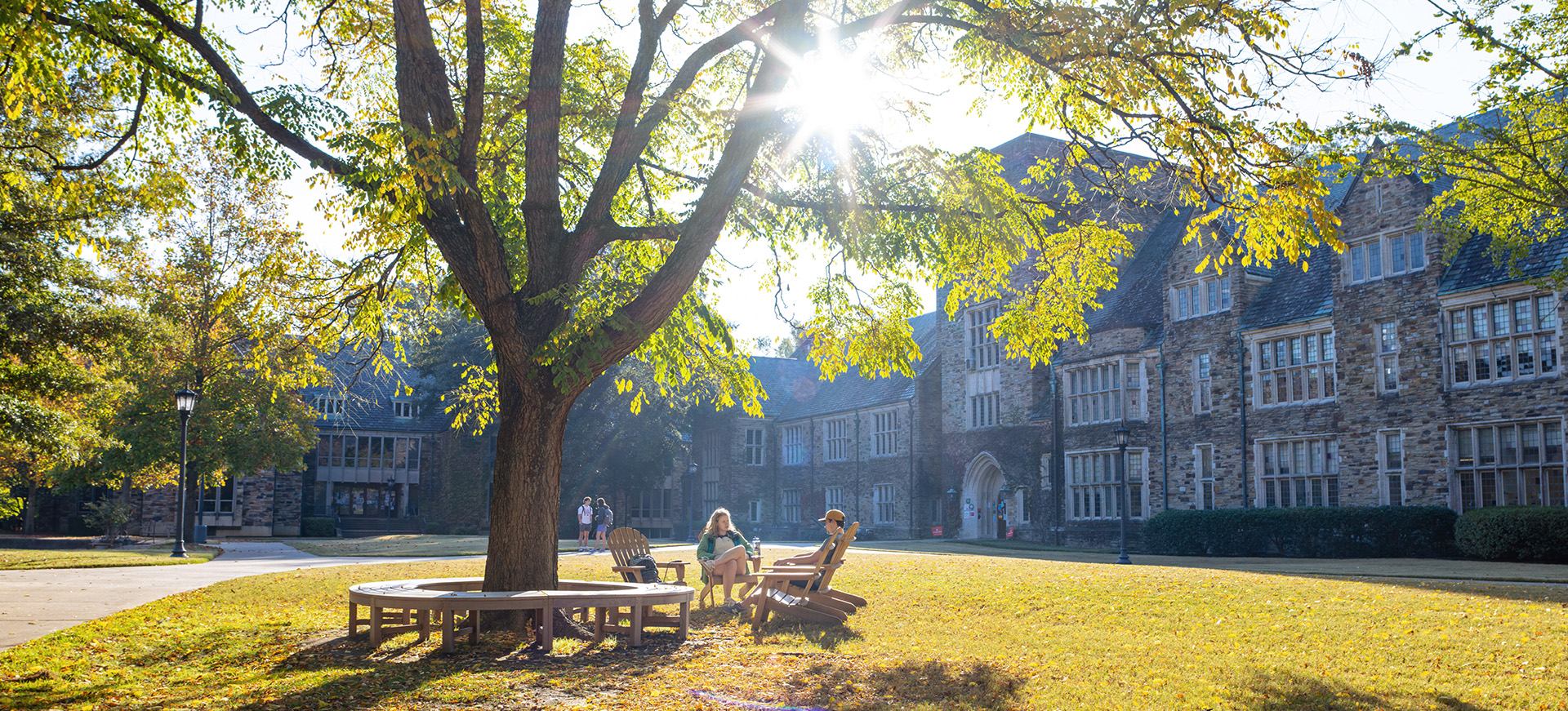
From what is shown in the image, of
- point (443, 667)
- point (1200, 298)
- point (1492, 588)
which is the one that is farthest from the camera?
point (1200, 298)

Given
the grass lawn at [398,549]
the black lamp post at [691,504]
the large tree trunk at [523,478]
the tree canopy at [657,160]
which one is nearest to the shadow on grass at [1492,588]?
the tree canopy at [657,160]

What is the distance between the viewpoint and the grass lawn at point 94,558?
21.3m

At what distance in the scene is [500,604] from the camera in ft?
27.6

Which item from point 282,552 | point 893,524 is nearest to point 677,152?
point 282,552

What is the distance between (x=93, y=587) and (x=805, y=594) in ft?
35.6

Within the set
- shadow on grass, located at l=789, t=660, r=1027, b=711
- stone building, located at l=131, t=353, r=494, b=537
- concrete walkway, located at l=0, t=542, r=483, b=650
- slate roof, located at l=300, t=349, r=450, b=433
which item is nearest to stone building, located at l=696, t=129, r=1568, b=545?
shadow on grass, located at l=789, t=660, r=1027, b=711

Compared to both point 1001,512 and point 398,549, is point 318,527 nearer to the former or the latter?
point 398,549

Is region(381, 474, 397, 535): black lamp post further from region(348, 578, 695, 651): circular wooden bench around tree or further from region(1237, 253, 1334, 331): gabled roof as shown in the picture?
region(348, 578, 695, 651): circular wooden bench around tree

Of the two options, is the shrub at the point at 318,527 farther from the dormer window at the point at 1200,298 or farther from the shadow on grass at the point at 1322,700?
the shadow on grass at the point at 1322,700

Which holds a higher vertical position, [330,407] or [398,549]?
[330,407]

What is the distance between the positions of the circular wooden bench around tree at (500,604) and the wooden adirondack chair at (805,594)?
0.93 meters

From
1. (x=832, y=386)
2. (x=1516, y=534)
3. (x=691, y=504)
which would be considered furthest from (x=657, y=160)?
(x=832, y=386)

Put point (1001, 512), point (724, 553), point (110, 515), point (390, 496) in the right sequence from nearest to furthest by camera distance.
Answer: point (724, 553) < point (110, 515) < point (1001, 512) < point (390, 496)

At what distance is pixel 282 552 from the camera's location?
28.8m
